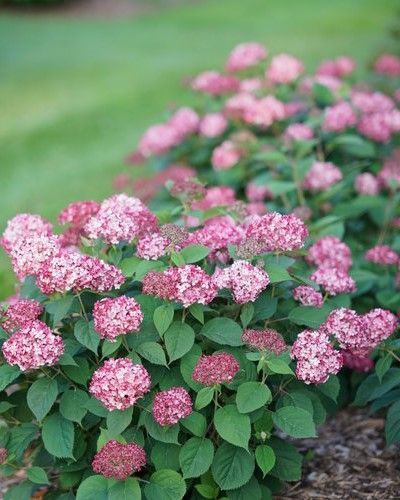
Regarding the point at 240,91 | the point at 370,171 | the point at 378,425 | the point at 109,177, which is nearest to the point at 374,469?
the point at 378,425

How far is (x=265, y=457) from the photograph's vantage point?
111 inches

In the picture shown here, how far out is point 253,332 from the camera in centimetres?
280

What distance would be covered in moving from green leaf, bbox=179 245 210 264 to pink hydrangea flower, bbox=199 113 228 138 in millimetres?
3034

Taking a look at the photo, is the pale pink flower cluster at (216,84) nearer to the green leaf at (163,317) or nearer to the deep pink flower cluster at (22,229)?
the deep pink flower cluster at (22,229)

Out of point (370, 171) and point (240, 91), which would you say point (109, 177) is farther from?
point (370, 171)

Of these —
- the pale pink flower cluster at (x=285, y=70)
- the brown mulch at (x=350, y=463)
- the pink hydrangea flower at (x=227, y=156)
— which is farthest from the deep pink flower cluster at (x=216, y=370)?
the pale pink flower cluster at (x=285, y=70)

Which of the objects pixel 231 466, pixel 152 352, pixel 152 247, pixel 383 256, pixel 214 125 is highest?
pixel 152 247

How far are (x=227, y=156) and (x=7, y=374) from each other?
2945 millimetres

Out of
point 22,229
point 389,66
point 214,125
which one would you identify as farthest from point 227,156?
point 22,229

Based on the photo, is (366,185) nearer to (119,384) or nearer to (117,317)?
(117,317)

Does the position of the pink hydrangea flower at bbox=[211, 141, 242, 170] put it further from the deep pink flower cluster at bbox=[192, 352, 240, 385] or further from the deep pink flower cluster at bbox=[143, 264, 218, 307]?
the deep pink flower cluster at bbox=[192, 352, 240, 385]

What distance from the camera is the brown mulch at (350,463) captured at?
3.27 m

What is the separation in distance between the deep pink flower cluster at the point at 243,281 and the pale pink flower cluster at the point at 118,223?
40 cm

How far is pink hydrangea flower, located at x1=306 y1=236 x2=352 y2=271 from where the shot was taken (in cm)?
371
